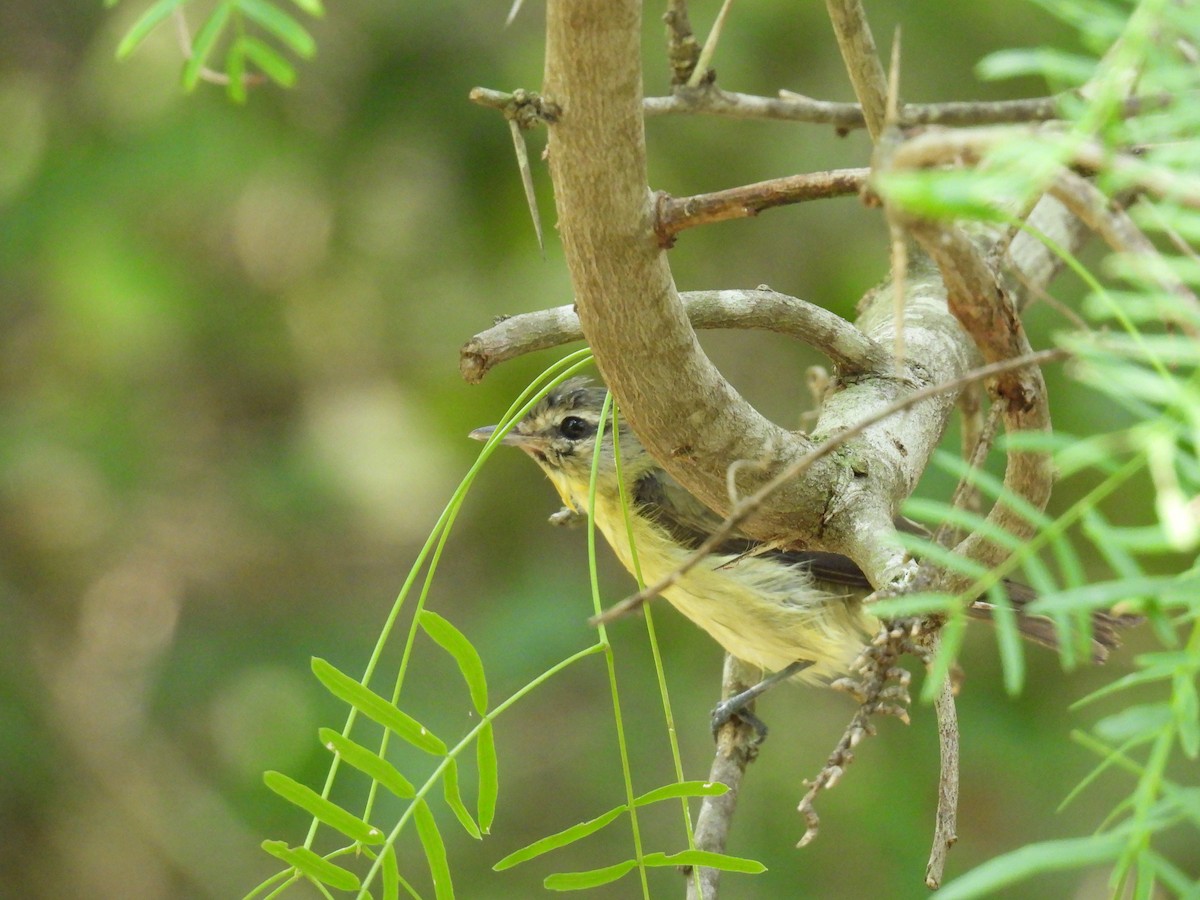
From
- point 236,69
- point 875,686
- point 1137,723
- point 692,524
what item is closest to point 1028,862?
point 1137,723

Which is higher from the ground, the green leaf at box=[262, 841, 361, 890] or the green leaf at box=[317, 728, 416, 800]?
the green leaf at box=[317, 728, 416, 800]

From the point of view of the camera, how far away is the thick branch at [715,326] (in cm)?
193

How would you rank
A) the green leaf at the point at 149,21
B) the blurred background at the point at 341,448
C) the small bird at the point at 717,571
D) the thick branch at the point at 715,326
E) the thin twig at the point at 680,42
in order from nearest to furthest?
the green leaf at the point at 149,21, the thick branch at the point at 715,326, the thin twig at the point at 680,42, the small bird at the point at 717,571, the blurred background at the point at 341,448

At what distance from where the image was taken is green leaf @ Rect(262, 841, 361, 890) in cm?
152

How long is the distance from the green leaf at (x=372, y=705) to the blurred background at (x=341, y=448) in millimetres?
3799

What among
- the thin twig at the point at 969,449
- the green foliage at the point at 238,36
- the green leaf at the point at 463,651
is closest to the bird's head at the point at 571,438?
the thin twig at the point at 969,449

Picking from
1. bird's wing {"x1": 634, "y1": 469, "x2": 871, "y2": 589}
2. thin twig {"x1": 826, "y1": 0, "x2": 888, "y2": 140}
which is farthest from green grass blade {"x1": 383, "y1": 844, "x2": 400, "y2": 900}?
bird's wing {"x1": 634, "y1": 469, "x2": 871, "y2": 589}

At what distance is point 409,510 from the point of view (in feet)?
22.9

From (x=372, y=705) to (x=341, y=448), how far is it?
5231 mm

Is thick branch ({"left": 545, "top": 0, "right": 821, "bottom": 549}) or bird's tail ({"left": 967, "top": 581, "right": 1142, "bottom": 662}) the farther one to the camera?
bird's tail ({"left": 967, "top": 581, "right": 1142, "bottom": 662})

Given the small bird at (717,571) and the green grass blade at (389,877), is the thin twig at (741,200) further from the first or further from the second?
the small bird at (717,571)

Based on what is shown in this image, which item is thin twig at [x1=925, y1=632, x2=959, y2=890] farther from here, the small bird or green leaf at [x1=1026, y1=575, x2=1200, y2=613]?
the small bird

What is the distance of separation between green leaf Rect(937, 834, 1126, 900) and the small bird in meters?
2.69

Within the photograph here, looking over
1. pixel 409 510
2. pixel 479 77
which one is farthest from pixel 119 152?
pixel 409 510
